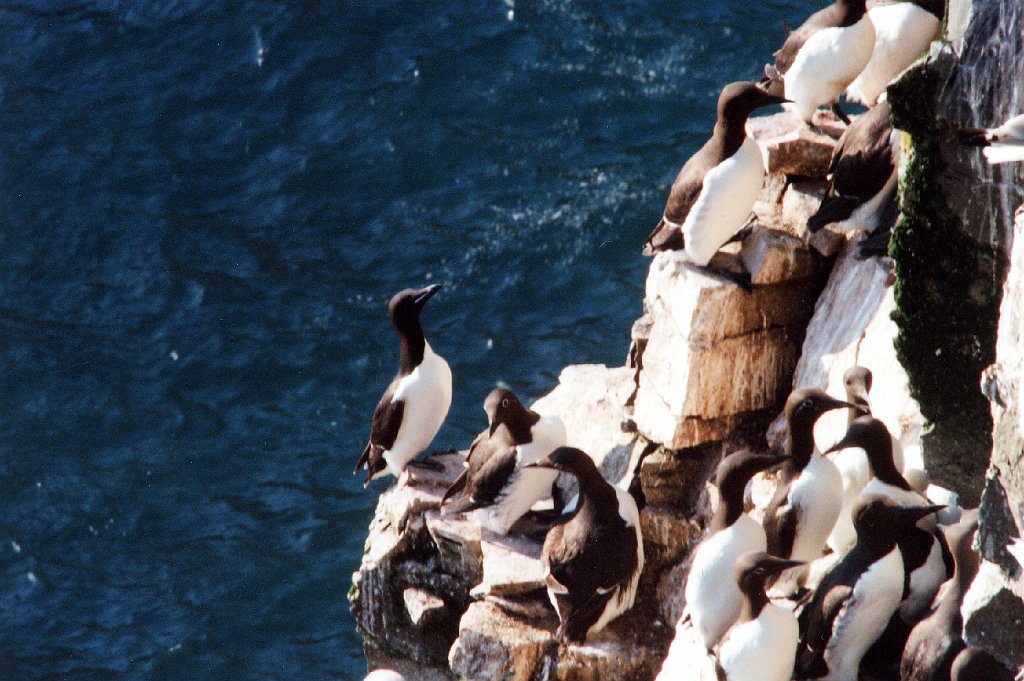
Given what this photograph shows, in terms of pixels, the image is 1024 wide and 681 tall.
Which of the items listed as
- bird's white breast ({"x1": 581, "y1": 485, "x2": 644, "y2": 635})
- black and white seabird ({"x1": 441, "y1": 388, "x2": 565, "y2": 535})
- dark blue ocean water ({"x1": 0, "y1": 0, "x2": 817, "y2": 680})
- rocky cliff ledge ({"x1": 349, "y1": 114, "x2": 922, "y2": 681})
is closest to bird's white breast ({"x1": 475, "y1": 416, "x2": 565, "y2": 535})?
black and white seabird ({"x1": 441, "y1": 388, "x2": 565, "y2": 535})

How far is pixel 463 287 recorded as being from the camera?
13.8 meters

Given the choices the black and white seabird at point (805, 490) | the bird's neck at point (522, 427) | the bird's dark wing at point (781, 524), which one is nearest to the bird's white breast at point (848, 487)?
the black and white seabird at point (805, 490)

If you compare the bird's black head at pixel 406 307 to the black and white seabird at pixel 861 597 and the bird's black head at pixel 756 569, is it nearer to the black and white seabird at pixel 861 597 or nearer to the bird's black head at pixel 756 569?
the bird's black head at pixel 756 569

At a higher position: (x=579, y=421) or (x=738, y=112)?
(x=738, y=112)

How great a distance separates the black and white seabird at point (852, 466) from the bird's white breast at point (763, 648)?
95cm

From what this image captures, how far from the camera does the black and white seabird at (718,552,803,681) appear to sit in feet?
19.9

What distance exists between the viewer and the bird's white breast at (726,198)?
7562 mm

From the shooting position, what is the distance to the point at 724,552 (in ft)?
21.8

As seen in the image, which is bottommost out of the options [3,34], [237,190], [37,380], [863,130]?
[37,380]

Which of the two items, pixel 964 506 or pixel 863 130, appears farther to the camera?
pixel 863 130

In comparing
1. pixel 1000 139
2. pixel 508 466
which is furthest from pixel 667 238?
pixel 1000 139

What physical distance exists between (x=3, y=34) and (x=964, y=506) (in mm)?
14168

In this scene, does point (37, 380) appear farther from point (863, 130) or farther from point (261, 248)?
point (863, 130)

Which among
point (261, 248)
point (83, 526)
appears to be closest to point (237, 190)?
Answer: point (261, 248)
